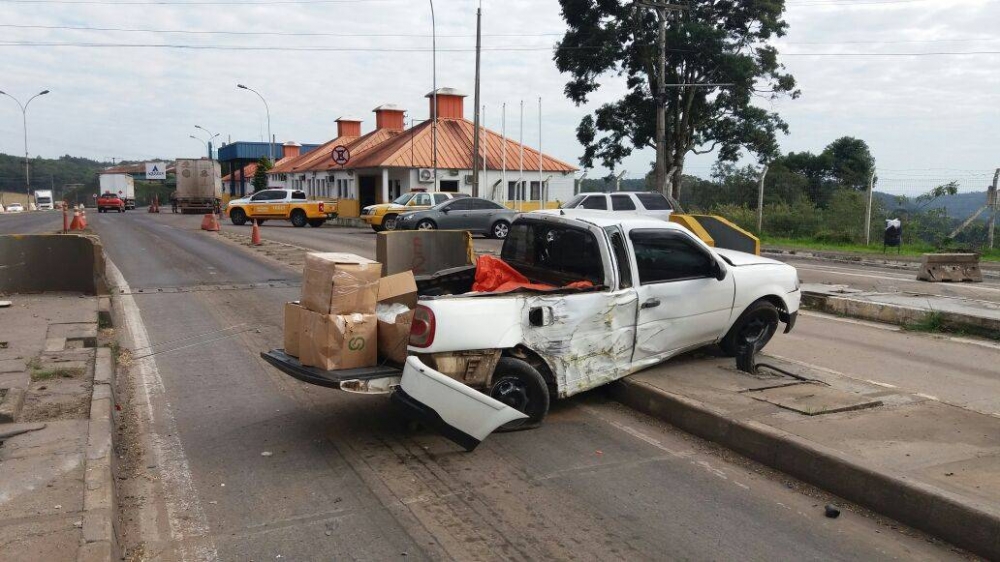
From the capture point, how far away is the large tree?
108 feet

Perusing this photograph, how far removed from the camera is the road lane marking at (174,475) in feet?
13.5

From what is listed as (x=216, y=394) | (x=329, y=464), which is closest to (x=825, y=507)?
(x=329, y=464)

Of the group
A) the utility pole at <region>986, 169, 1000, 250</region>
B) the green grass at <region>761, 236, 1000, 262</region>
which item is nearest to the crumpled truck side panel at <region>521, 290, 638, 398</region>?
the green grass at <region>761, 236, 1000, 262</region>

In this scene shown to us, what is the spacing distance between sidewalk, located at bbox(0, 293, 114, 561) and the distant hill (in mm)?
22181

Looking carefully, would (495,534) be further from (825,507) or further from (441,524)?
(825,507)

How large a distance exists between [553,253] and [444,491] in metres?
2.70

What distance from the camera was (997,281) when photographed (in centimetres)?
1597

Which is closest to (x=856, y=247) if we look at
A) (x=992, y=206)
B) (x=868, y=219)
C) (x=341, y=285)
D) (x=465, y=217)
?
(x=868, y=219)

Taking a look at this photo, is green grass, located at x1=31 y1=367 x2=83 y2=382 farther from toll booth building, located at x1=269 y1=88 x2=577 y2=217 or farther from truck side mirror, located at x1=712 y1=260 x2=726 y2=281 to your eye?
toll booth building, located at x1=269 y1=88 x2=577 y2=217

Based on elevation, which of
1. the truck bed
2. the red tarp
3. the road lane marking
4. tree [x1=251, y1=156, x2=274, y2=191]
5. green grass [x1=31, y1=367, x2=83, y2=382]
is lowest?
the road lane marking

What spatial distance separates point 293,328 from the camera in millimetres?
6020

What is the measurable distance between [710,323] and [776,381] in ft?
2.55

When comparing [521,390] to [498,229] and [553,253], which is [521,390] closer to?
[553,253]

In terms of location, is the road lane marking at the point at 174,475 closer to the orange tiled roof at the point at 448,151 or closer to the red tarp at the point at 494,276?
the red tarp at the point at 494,276
